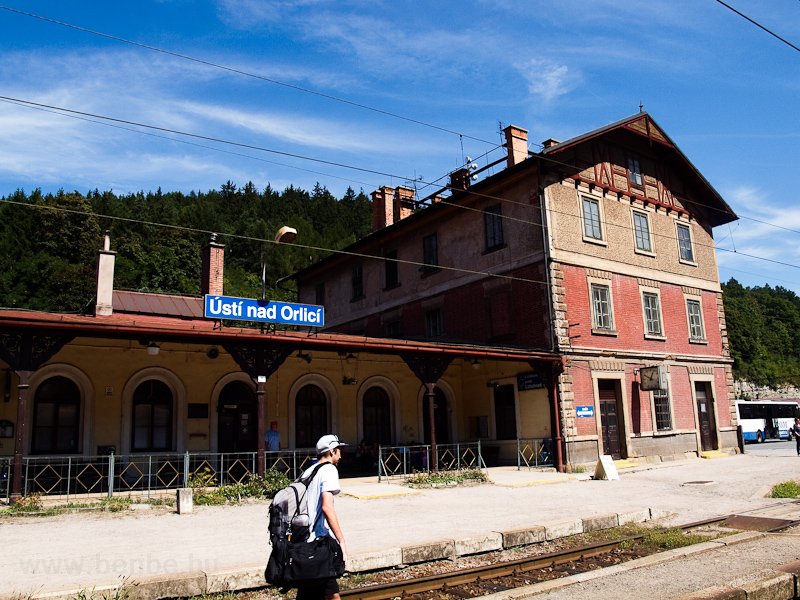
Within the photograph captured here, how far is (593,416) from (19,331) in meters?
15.6

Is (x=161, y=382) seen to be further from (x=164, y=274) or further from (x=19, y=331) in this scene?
(x=164, y=274)

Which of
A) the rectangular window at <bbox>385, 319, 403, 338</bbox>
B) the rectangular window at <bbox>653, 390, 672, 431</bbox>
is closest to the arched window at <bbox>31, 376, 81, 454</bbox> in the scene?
the rectangular window at <bbox>385, 319, 403, 338</bbox>

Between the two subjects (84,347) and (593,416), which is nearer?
(84,347)

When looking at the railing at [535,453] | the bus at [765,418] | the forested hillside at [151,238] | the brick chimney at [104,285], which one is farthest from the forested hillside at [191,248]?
the bus at [765,418]

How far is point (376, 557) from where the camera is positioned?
7.44 metres

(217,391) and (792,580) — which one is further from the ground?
(217,391)

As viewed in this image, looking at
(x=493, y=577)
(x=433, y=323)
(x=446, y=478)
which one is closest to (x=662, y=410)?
(x=433, y=323)

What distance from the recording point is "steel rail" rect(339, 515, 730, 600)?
6393 millimetres

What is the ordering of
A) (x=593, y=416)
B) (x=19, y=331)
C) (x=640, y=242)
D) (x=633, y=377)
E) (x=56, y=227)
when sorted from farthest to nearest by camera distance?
1. (x=56, y=227)
2. (x=640, y=242)
3. (x=633, y=377)
4. (x=593, y=416)
5. (x=19, y=331)

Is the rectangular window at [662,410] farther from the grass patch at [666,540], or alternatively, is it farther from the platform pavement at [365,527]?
the grass patch at [666,540]

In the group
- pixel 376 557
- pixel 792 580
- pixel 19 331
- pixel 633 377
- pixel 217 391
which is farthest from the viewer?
pixel 633 377

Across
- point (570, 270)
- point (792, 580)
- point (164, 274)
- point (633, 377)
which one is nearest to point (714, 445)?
point (633, 377)

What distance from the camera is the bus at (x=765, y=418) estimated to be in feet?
133

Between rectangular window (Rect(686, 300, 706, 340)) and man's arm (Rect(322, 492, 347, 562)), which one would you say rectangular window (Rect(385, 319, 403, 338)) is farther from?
man's arm (Rect(322, 492, 347, 562))
